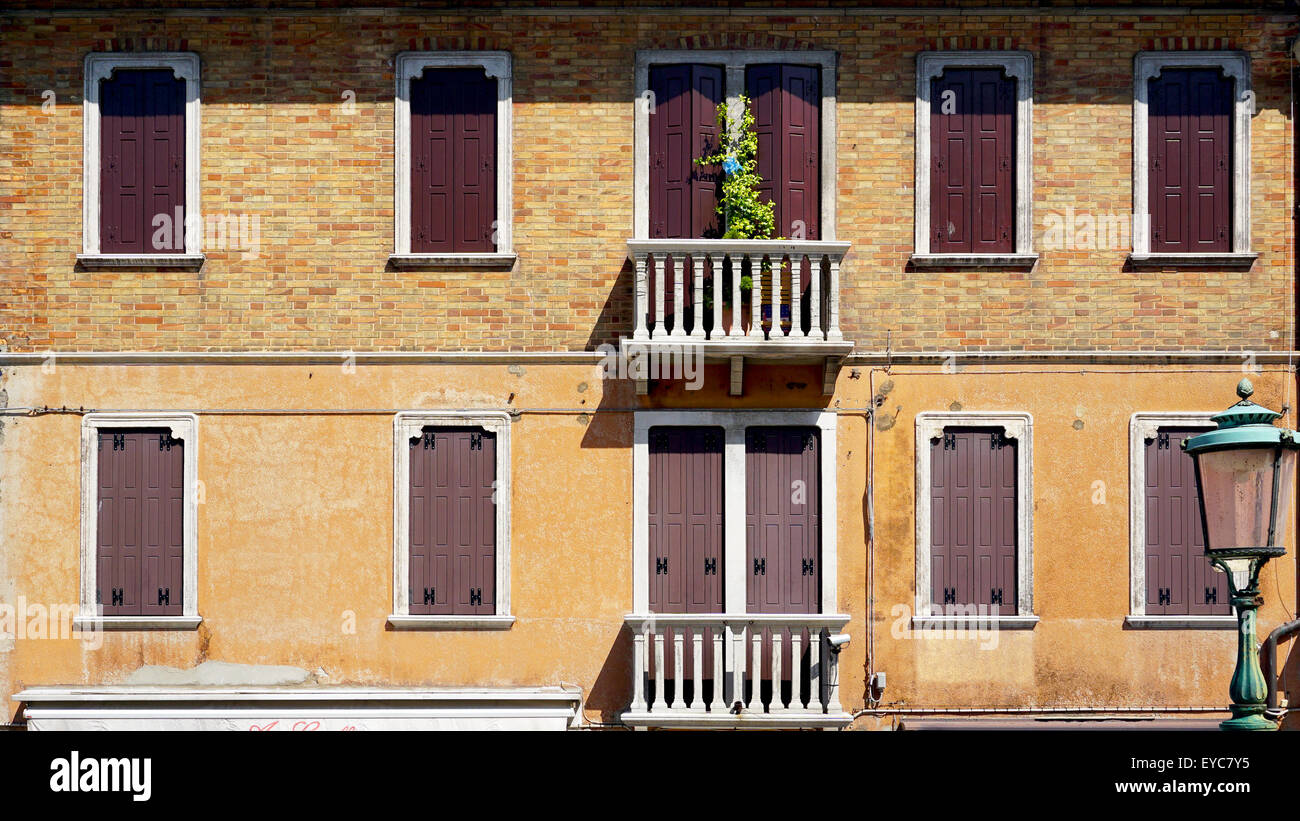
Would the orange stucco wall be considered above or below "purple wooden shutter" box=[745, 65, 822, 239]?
below

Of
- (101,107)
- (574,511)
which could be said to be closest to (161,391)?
(101,107)

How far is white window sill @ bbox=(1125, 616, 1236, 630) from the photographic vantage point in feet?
53.8

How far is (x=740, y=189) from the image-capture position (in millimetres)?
16281

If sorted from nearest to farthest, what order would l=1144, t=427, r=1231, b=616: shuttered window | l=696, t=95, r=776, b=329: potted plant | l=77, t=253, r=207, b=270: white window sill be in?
l=696, t=95, r=776, b=329: potted plant < l=1144, t=427, r=1231, b=616: shuttered window < l=77, t=253, r=207, b=270: white window sill

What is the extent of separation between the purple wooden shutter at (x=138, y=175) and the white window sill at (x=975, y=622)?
A: 8.69 metres

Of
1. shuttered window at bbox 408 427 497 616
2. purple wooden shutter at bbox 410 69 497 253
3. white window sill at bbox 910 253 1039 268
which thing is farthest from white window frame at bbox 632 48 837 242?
shuttered window at bbox 408 427 497 616

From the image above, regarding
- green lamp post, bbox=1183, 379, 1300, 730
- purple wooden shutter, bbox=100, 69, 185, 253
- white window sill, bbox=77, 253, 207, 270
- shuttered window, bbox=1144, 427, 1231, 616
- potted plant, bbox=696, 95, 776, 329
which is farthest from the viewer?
purple wooden shutter, bbox=100, 69, 185, 253

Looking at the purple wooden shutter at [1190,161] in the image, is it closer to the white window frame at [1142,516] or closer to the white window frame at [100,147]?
the white window frame at [1142,516]

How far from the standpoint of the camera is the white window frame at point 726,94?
1664 centimetres

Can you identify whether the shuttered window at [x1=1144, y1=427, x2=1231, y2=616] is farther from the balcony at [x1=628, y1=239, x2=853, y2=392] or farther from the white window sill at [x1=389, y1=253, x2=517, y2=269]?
the white window sill at [x1=389, y1=253, x2=517, y2=269]

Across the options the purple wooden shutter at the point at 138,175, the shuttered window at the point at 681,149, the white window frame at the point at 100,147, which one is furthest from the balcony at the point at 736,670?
the purple wooden shutter at the point at 138,175

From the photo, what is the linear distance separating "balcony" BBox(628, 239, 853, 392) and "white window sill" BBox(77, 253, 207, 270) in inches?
Result: 183

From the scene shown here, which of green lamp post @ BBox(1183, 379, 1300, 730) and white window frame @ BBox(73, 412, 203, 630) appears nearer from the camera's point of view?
green lamp post @ BBox(1183, 379, 1300, 730)

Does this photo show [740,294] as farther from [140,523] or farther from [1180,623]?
[140,523]
